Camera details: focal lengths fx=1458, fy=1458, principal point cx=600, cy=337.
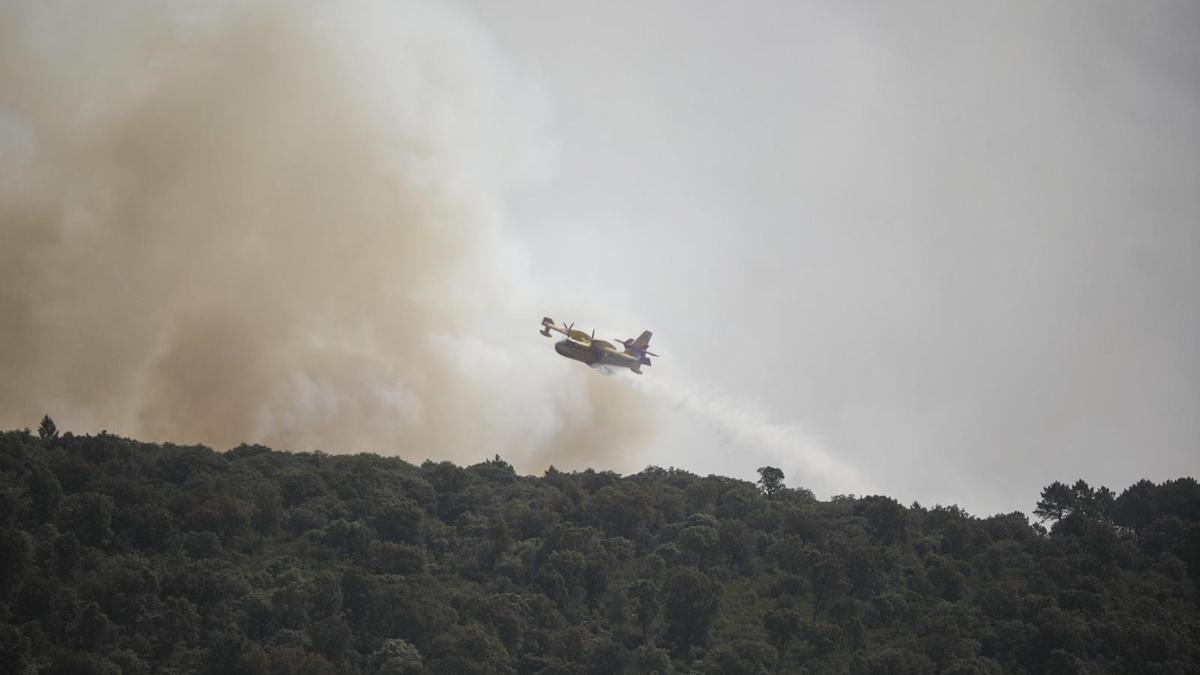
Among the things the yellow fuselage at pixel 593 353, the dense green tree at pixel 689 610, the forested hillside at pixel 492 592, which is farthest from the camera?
the yellow fuselage at pixel 593 353

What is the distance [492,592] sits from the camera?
176375 millimetres

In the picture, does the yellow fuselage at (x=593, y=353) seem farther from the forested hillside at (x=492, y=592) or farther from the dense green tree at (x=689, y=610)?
the dense green tree at (x=689, y=610)

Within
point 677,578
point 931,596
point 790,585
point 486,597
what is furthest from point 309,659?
point 931,596

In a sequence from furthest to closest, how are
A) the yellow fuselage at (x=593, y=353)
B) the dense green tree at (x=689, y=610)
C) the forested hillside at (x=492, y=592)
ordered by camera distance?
the yellow fuselage at (x=593, y=353)
the dense green tree at (x=689, y=610)
the forested hillside at (x=492, y=592)

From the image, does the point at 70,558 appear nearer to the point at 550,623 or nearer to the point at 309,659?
the point at 309,659

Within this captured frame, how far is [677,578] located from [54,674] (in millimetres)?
70057

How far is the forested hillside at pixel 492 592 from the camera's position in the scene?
152750 millimetres

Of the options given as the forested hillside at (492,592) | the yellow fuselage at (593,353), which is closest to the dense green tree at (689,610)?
the forested hillside at (492,592)

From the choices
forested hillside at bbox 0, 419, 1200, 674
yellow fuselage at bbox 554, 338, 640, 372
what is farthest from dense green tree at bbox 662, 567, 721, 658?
yellow fuselage at bbox 554, 338, 640, 372

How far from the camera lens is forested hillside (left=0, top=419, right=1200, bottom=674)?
153m

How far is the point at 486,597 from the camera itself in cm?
16888

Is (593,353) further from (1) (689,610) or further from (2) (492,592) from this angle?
(1) (689,610)

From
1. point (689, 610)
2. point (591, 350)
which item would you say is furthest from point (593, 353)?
point (689, 610)

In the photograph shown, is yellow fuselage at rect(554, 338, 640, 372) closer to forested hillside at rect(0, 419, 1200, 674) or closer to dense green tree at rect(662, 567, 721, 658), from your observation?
forested hillside at rect(0, 419, 1200, 674)
